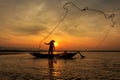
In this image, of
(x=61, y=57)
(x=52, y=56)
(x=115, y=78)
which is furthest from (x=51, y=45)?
(x=115, y=78)

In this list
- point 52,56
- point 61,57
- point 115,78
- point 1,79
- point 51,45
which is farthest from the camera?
point 61,57

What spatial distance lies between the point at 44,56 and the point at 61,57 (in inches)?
245

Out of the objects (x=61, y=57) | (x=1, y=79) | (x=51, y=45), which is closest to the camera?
(x=1, y=79)

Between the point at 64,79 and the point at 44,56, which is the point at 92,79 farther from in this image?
the point at 44,56

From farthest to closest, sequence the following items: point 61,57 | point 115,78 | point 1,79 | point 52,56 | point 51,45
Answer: point 61,57 < point 52,56 < point 51,45 < point 115,78 < point 1,79

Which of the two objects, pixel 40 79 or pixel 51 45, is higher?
pixel 51 45

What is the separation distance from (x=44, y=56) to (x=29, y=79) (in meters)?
45.9

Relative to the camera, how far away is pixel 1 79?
22828mm

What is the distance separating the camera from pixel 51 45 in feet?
198

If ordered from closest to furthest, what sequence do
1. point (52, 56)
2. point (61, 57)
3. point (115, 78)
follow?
1. point (115, 78)
2. point (52, 56)
3. point (61, 57)

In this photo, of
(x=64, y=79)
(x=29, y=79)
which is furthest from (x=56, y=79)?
(x=29, y=79)

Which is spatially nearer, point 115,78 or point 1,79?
point 1,79

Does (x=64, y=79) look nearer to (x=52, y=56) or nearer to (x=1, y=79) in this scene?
(x=1, y=79)

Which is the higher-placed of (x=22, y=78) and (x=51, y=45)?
(x=51, y=45)
